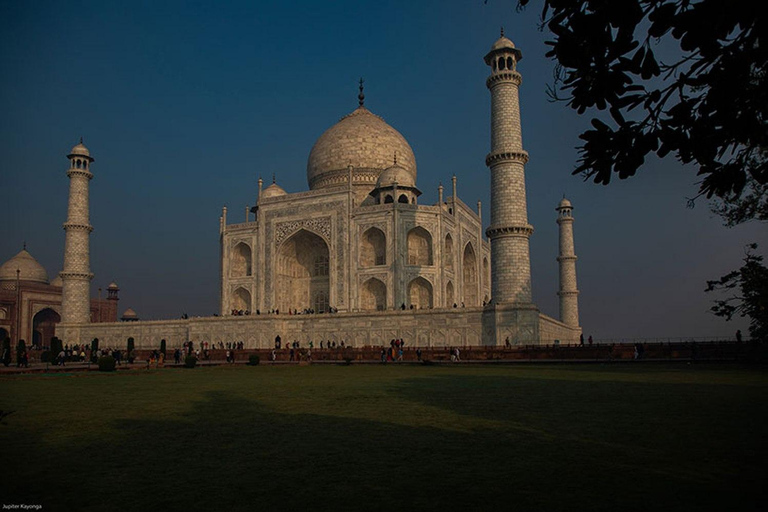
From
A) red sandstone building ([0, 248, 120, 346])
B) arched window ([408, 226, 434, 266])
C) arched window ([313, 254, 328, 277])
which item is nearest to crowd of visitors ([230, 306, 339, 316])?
arched window ([313, 254, 328, 277])

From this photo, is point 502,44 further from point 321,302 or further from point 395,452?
point 395,452

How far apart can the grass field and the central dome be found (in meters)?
31.4

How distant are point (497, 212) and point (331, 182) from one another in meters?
16.4

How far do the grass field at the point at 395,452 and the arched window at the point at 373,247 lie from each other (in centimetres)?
2585

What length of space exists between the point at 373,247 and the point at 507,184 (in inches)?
454

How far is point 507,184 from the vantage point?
26.8 m

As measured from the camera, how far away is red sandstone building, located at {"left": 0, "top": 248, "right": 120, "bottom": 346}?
4622cm

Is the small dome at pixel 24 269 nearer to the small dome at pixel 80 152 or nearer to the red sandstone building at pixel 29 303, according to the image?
the red sandstone building at pixel 29 303

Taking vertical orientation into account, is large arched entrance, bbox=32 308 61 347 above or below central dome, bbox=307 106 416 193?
below

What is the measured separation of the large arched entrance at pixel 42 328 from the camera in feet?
161

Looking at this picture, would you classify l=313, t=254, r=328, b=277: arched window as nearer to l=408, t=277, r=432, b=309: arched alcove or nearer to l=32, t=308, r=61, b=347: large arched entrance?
l=408, t=277, r=432, b=309: arched alcove

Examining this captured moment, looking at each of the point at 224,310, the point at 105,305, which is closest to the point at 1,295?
the point at 105,305

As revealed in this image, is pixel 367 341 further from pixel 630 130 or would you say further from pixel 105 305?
pixel 105 305

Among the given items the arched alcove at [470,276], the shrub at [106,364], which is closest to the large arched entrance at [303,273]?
the arched alcove at [470,276]
